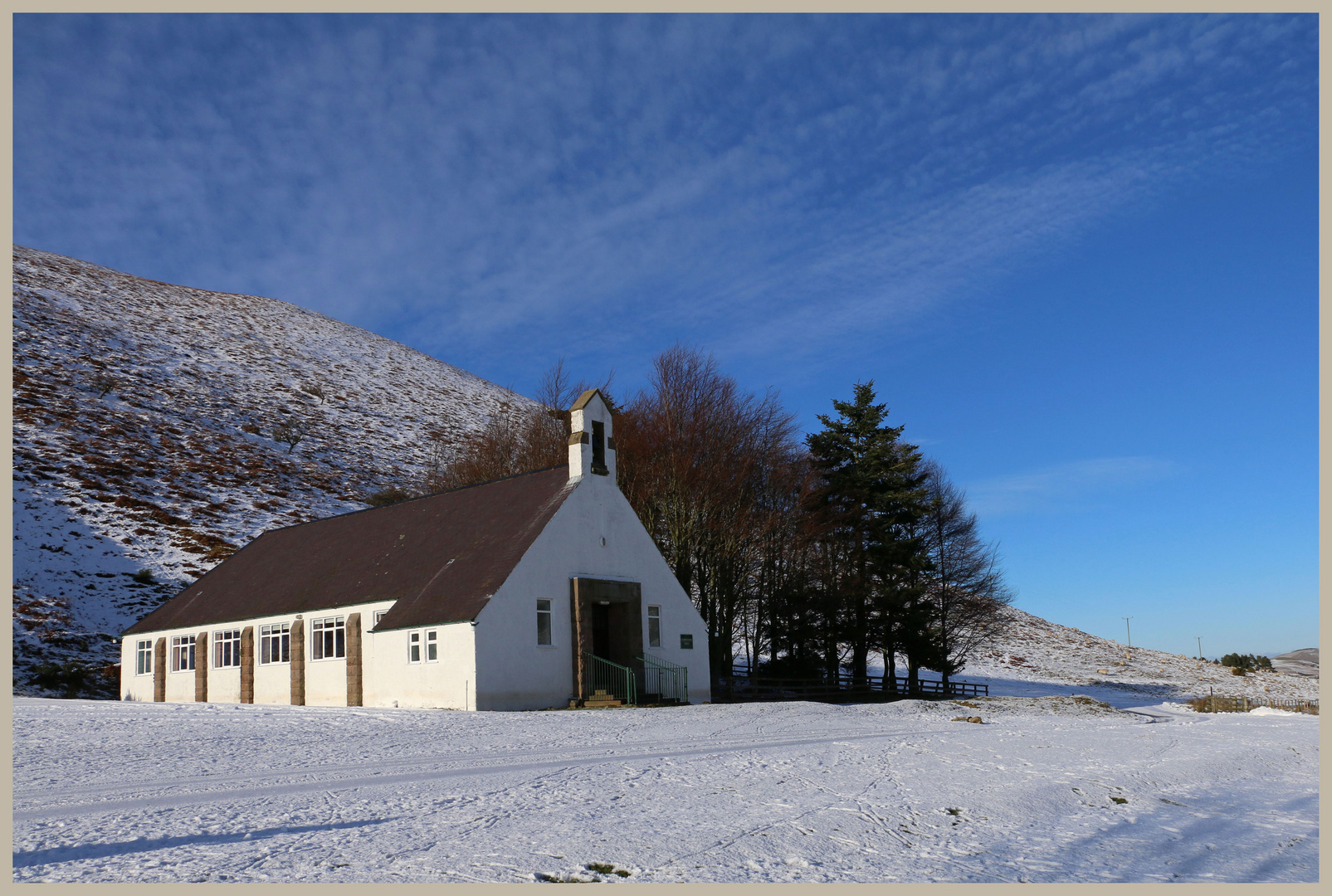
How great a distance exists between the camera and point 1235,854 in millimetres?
9367

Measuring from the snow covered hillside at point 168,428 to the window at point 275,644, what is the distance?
10.1m

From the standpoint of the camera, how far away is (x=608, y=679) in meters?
29.4

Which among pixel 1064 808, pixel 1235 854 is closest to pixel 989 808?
pixel 1064 808

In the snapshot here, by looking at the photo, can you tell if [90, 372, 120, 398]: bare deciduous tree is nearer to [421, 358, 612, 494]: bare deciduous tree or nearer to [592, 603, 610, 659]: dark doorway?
[421, 358, 612, 494]: bare deciduous tree

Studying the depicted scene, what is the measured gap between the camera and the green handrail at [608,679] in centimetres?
2867

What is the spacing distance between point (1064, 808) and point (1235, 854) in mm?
1975

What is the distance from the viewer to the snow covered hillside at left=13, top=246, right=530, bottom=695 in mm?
47031

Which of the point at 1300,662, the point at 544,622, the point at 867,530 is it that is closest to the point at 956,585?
the point at 867,530

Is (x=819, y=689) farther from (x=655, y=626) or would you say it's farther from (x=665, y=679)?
(x=655, y=626)

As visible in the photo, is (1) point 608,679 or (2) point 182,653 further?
(2) point 182,653

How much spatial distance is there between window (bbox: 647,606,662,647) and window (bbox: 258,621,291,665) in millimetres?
11874

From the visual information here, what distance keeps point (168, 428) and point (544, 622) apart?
54438 mm

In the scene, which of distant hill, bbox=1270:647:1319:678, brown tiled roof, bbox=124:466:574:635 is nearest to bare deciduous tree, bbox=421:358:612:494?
brown tiled roof, bbox=124:466:574:635

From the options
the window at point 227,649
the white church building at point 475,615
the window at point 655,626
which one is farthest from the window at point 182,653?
the window at point 655,626
